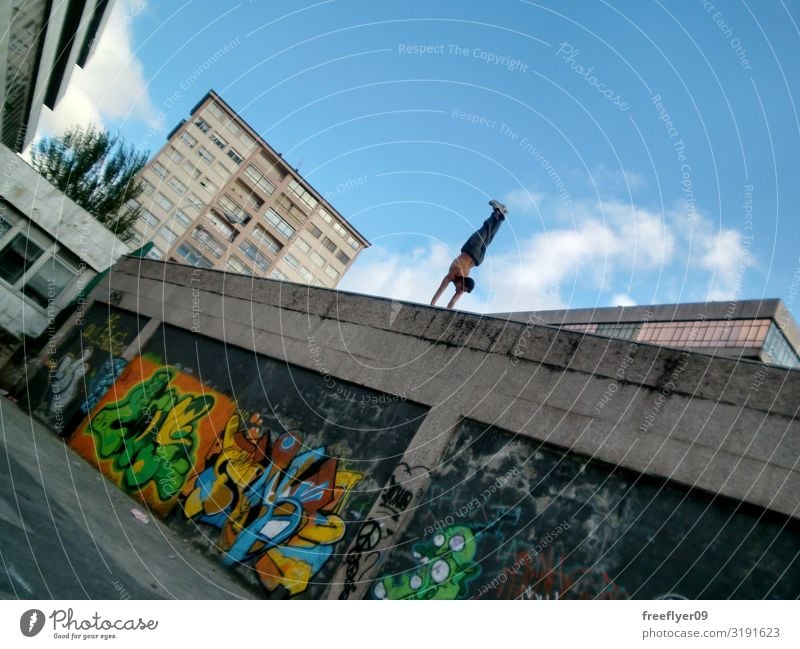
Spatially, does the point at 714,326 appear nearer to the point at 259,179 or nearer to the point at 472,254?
the point at 472,254

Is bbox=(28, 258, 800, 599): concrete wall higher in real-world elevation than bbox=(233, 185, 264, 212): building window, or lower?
lower

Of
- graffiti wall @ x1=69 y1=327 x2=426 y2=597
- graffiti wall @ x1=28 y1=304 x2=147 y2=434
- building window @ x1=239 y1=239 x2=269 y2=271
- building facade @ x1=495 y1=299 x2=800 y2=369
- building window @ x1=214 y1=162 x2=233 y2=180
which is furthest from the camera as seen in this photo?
building window @ x1=239 y1=239 x2=269 y2=271

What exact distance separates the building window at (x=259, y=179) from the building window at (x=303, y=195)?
2244 mm

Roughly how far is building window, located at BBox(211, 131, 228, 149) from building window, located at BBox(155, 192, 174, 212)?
27.2 feet

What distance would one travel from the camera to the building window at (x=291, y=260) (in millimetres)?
63000

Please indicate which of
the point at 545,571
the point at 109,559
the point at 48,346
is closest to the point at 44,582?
the point at 109,559

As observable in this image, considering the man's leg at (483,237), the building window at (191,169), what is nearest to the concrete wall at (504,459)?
the man's leg at (483,237)

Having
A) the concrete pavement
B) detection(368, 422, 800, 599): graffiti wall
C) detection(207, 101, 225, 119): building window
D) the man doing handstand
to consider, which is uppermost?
detection(207, 101, 225, 119): building window

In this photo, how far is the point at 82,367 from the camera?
1514 cm

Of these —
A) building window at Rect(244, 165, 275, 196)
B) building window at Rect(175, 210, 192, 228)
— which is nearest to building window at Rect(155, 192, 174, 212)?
building window at Rect(175, 210, 192, 228)

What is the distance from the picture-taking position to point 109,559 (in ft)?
19.6

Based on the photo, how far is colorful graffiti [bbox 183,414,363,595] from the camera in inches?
320

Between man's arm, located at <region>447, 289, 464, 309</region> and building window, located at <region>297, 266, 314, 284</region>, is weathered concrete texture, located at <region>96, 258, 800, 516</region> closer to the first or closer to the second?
man's arm, located at <region>447, 289, 464, 309</region>

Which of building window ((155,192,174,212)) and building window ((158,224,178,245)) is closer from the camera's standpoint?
building window ((158,224,178,245))
